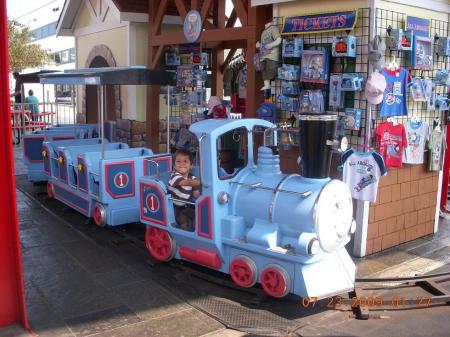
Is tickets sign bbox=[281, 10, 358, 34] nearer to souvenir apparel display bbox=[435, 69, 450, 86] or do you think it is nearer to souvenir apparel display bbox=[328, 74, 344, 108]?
souvenir apparel display bbox=[328, 74, 344, 108]

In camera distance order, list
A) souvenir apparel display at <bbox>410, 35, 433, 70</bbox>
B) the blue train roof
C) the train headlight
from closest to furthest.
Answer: the train headlight
the blue train roof
souvenir apparel display at <bbox>410, 35, 433, 70</bbox>

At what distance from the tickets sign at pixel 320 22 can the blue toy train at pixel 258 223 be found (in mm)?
1541

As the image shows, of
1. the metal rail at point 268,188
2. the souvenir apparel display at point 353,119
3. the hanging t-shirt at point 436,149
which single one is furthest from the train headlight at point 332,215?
the hanging t-shirt at point 436,149

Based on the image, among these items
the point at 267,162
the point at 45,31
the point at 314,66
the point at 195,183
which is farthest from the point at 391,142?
the point at 45,31

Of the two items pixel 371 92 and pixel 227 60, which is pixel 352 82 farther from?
Result: pixel 227 60

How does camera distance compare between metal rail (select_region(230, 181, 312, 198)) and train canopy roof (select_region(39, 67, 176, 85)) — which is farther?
train canopy roof (select_region(39, 67, 176, 85))

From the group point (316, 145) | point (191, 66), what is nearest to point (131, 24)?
point (191, 66)

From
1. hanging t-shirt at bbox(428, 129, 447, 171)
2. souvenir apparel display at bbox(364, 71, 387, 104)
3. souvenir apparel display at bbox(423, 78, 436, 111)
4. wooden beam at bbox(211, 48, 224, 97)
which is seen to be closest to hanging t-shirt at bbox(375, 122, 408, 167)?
souvenir apparel display at bbox(364, 71, 387, 104)

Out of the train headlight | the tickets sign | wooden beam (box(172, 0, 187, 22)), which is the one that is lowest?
the train headlight

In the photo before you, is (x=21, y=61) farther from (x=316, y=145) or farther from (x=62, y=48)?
(x=316, y=145)

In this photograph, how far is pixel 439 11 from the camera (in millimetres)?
6758

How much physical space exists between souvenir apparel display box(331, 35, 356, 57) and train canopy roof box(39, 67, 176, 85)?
107 inches

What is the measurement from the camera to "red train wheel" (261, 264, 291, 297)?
4684 millimetres

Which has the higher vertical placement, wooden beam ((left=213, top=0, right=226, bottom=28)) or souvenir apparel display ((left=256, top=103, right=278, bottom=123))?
wooden beam ((left=213, top=0, right=226, bottom=28))
